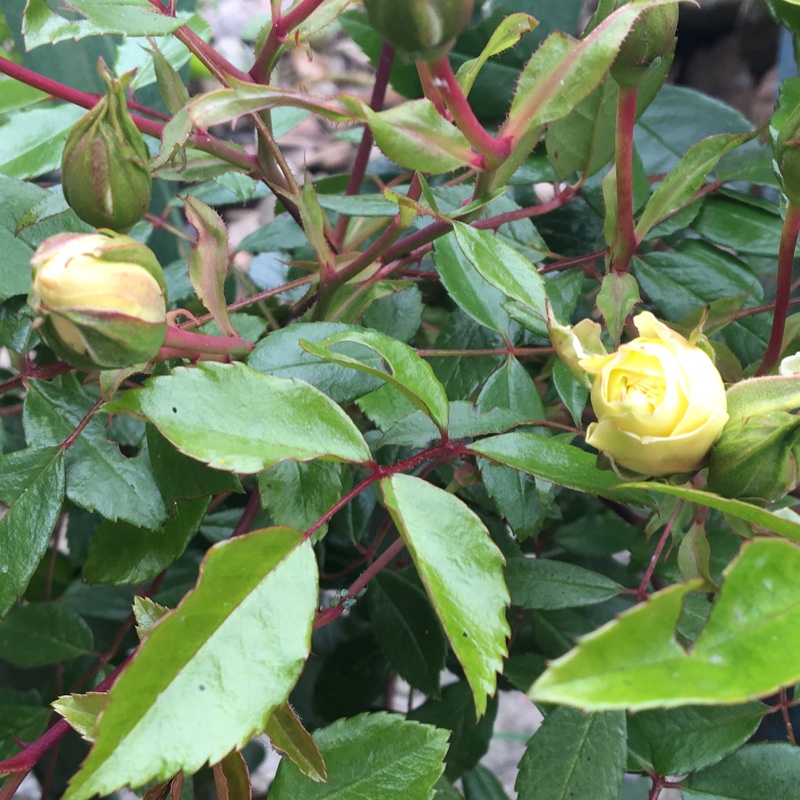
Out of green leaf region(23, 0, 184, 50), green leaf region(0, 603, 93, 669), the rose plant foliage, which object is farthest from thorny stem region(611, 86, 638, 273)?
green leaf region(0, 603, 93, 669)

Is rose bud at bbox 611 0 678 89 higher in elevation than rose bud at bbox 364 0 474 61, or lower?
lower

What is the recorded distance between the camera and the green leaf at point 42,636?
1.86ft

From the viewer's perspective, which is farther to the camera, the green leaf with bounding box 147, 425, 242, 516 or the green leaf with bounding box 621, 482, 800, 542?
the green leaf with bounding box 147, 425, 242, 516

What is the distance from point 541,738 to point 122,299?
322 millimetres

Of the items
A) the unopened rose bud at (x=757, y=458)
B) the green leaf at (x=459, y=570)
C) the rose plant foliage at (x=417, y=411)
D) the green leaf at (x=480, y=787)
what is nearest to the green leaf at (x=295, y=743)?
the rose plant foliage at (x=417, y=411)

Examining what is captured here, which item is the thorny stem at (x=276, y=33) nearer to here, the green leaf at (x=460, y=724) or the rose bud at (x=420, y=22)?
the rose bud at (x=420, y=22)

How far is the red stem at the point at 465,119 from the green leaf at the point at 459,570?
0.50 feet

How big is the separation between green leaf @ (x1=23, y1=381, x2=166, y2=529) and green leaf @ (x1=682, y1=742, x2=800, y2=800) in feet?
1.14

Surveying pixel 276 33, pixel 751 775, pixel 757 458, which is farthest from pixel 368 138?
pixel 751 775

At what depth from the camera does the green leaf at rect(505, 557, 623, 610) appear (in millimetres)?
440

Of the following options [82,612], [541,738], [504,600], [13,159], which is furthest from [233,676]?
[82,612]

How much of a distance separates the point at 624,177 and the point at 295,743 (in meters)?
0.32

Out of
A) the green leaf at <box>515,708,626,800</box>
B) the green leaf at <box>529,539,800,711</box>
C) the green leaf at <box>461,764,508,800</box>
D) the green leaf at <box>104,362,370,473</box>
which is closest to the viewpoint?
the green leaf at <box>529,539,800,711</box>

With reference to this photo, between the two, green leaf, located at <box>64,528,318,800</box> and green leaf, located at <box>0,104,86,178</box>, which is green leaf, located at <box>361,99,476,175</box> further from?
green leaf, located at <box>0,104,86,178</box>
